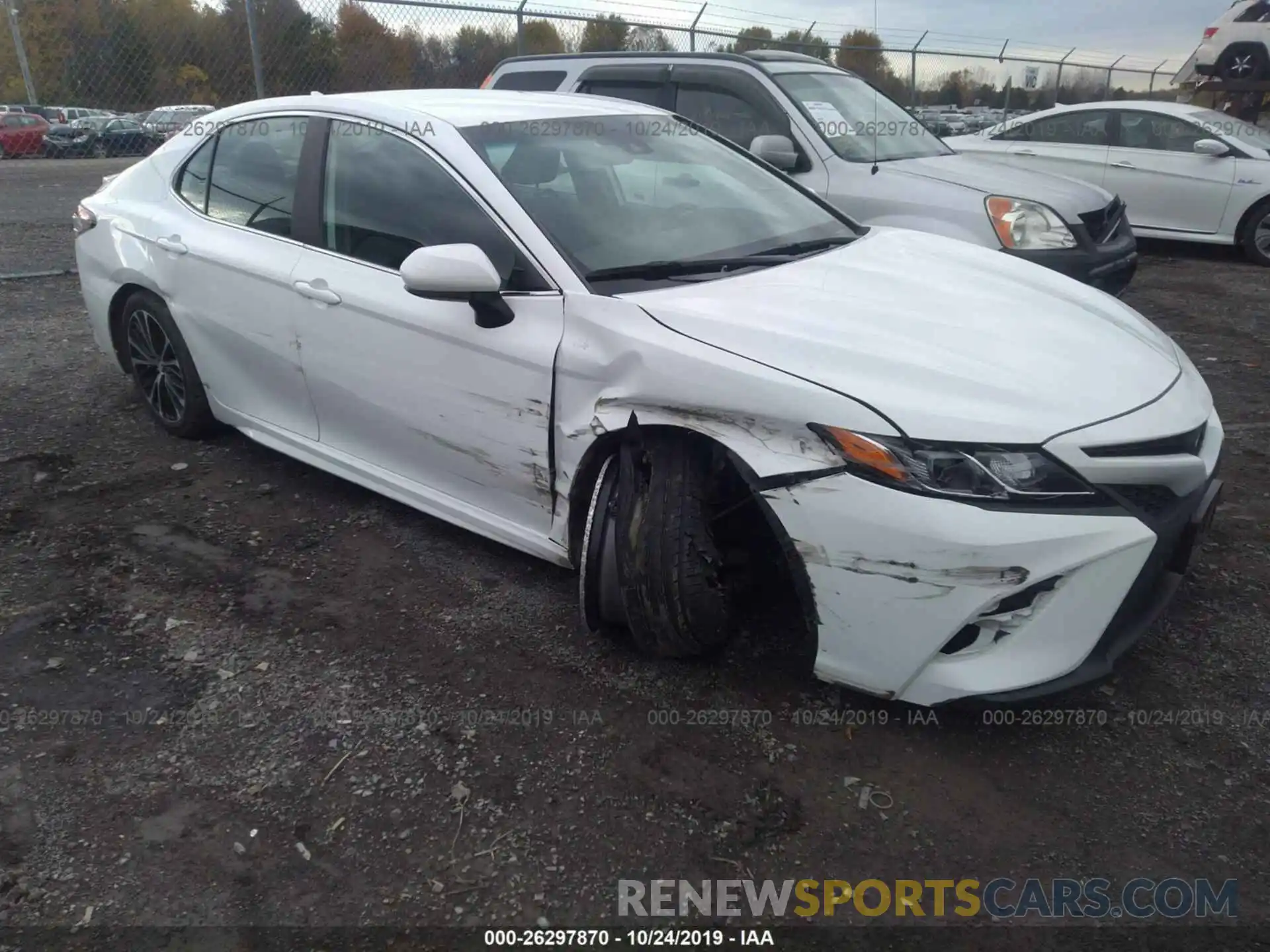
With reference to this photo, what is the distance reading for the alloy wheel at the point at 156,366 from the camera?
4.32m

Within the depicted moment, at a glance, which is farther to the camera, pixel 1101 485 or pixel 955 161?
pixel 955 161

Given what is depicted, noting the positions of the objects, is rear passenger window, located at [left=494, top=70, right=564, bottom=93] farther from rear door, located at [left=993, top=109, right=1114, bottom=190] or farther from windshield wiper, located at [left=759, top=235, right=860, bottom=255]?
rear door, located at [left=993, top=109, right=1114, bottom=190]

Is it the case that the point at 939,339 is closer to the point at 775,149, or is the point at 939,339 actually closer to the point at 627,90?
the point at 775,149

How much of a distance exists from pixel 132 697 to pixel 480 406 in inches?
52.2

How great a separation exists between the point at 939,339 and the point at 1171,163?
27.9ft

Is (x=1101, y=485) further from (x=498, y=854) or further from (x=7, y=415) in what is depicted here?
(x=7, y=415)

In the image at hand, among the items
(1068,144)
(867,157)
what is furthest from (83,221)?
(1068,144)

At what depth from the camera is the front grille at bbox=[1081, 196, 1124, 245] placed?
234 inches

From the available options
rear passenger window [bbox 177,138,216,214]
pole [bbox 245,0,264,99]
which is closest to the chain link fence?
pole [bbox 245,0,264,99]

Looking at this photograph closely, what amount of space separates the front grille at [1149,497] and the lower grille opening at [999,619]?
0.29 m

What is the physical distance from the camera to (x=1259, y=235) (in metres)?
9.14

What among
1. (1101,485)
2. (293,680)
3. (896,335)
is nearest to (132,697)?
(293,680)

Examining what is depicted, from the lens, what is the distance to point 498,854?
2.24 metres

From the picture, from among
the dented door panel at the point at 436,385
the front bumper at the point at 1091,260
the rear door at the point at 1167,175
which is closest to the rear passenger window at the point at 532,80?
the front bumper at the point at 1091,260
